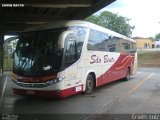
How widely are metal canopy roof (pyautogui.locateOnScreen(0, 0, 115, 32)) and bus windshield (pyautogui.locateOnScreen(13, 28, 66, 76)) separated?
5.23 meters

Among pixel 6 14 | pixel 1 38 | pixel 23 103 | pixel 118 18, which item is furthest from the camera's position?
pixel 118 18

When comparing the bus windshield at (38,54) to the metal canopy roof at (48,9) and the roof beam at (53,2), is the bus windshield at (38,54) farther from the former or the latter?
the metal canopy roof at (48,9)

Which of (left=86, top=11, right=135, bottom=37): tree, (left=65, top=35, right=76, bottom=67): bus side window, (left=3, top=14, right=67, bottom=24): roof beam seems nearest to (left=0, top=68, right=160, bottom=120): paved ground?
(left=65, top=35, right=76, bottom=67): bus side window

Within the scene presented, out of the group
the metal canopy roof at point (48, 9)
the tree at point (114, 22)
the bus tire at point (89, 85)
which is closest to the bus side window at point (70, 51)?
the bus tire at point (89, 85)

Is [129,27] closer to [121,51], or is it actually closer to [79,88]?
[121,51]

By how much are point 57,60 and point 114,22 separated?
78236 millimetres

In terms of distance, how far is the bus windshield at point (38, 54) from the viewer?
13484 mm

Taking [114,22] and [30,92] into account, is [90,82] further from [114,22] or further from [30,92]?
[114,22]

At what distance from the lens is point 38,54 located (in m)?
13.8

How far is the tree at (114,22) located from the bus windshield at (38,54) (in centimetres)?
7340

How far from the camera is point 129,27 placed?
90500 mm

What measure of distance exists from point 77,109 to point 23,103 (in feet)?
8.07

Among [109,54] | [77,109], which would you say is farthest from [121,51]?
[77,109]

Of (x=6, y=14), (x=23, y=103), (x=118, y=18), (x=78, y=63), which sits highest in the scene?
(x=118, y=18)
